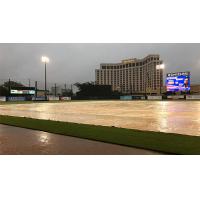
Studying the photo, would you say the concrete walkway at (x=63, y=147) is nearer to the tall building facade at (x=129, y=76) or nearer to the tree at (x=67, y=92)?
the tree at (x=67, y=92)

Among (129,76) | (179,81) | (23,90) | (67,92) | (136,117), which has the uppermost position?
(129,76)

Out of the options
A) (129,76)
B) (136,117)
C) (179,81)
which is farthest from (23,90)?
(129,76)

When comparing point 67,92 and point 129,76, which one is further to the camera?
point 129,76

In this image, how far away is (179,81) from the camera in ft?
153

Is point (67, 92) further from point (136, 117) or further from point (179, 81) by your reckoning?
point (136, 117)

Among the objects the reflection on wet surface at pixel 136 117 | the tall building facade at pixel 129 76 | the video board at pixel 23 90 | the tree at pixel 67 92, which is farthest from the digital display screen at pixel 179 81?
the tall building facade at pixel 129 76

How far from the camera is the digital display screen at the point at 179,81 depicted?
45.9 m

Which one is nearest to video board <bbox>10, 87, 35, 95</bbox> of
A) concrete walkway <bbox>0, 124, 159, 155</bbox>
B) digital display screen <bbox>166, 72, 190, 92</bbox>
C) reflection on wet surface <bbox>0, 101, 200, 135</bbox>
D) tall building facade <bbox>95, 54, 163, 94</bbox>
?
reflection on wet surface <bbox>0, 101, 200, 135</bbox>
